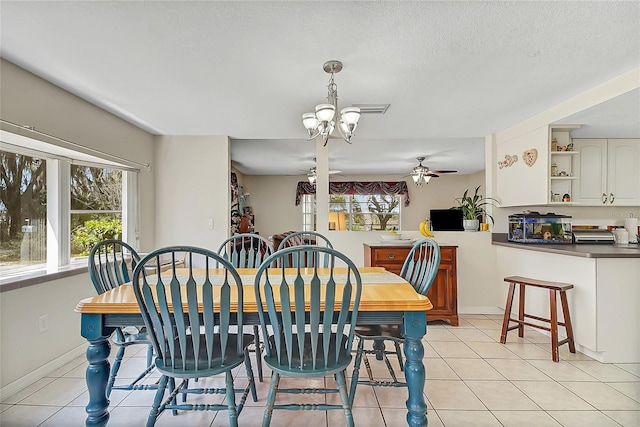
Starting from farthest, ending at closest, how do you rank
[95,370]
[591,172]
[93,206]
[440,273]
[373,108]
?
[591,172], [440,273], [93,206], [373,108], [95,370]

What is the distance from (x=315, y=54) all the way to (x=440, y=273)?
2490mm

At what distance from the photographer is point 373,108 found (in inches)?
116

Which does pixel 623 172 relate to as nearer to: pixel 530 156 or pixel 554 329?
pixel 530 156

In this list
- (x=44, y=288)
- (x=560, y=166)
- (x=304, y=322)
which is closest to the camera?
(x=304, y=322)

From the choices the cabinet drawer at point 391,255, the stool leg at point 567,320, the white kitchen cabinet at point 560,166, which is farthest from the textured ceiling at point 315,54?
the stool leg at point 567,320

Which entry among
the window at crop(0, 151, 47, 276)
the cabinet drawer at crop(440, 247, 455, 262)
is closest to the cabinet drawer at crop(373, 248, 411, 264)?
the cabinet drawer at crop(440, 247, 455, 262)

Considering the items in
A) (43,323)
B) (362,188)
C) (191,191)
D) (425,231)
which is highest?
(362,188)

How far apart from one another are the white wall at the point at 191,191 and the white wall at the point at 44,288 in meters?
0.71

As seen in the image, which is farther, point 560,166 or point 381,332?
point 560,166

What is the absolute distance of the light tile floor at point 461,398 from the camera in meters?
1.87

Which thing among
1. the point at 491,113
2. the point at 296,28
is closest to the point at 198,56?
the point at 296,28

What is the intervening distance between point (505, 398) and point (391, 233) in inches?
79.0

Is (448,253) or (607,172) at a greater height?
(607,172)

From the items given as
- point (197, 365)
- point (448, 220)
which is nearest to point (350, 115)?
point (197, 365)
